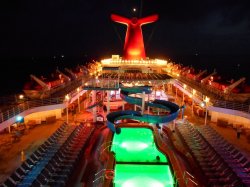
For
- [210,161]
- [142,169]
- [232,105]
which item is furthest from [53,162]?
[232,105]

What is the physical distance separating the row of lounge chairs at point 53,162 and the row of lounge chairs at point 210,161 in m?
6.39

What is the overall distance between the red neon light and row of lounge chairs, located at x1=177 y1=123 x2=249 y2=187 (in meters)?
15.4

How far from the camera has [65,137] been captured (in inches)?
639

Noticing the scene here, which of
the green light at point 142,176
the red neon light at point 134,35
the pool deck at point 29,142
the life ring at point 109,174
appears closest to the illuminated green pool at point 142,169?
the green light at point 142,176

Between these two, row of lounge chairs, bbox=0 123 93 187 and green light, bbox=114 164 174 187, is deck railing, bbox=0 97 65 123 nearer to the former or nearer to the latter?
row of lounge chairs, bbox=0 123 93 187

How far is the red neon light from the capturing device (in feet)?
98.4

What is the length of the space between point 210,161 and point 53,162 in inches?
315

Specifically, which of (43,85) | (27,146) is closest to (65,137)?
(27,146)

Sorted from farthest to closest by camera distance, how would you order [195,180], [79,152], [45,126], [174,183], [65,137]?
[45,126] → [65,137] → [79,152] → [195,180] → [174,183]

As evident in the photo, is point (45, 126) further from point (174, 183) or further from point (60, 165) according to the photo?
point (174, 183)

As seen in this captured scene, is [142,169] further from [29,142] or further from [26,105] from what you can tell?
[26,105]

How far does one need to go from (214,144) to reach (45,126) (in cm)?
1244

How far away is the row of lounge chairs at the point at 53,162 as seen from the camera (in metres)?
11.0

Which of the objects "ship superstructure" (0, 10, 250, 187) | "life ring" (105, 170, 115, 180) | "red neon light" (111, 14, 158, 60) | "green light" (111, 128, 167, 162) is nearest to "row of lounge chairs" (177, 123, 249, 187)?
"ship superstructure" (0, 10, 250, 187)
